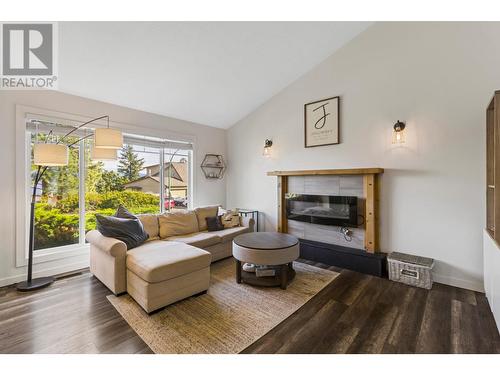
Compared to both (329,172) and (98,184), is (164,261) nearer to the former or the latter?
(98,184)

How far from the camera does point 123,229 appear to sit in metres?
2.68

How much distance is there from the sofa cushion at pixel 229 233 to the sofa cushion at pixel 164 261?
0.86 metres

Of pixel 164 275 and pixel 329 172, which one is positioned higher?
pixel 329 172

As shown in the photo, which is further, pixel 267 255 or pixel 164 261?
pixel 267 255

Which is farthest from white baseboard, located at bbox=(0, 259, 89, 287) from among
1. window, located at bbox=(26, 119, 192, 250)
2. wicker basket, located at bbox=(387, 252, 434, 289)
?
wicker basket, located at bbox=(387, 252, 434, 289)

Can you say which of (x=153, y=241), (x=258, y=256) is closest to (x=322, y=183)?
(x=258, y=256)

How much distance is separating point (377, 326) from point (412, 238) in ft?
5.12

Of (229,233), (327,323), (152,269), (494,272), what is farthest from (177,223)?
(494,272)

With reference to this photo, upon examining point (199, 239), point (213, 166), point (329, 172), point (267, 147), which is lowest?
point (199, 239)

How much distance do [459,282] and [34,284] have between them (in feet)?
16.2

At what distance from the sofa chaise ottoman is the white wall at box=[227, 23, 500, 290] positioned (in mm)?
2508

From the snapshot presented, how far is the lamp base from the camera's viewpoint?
250cm
